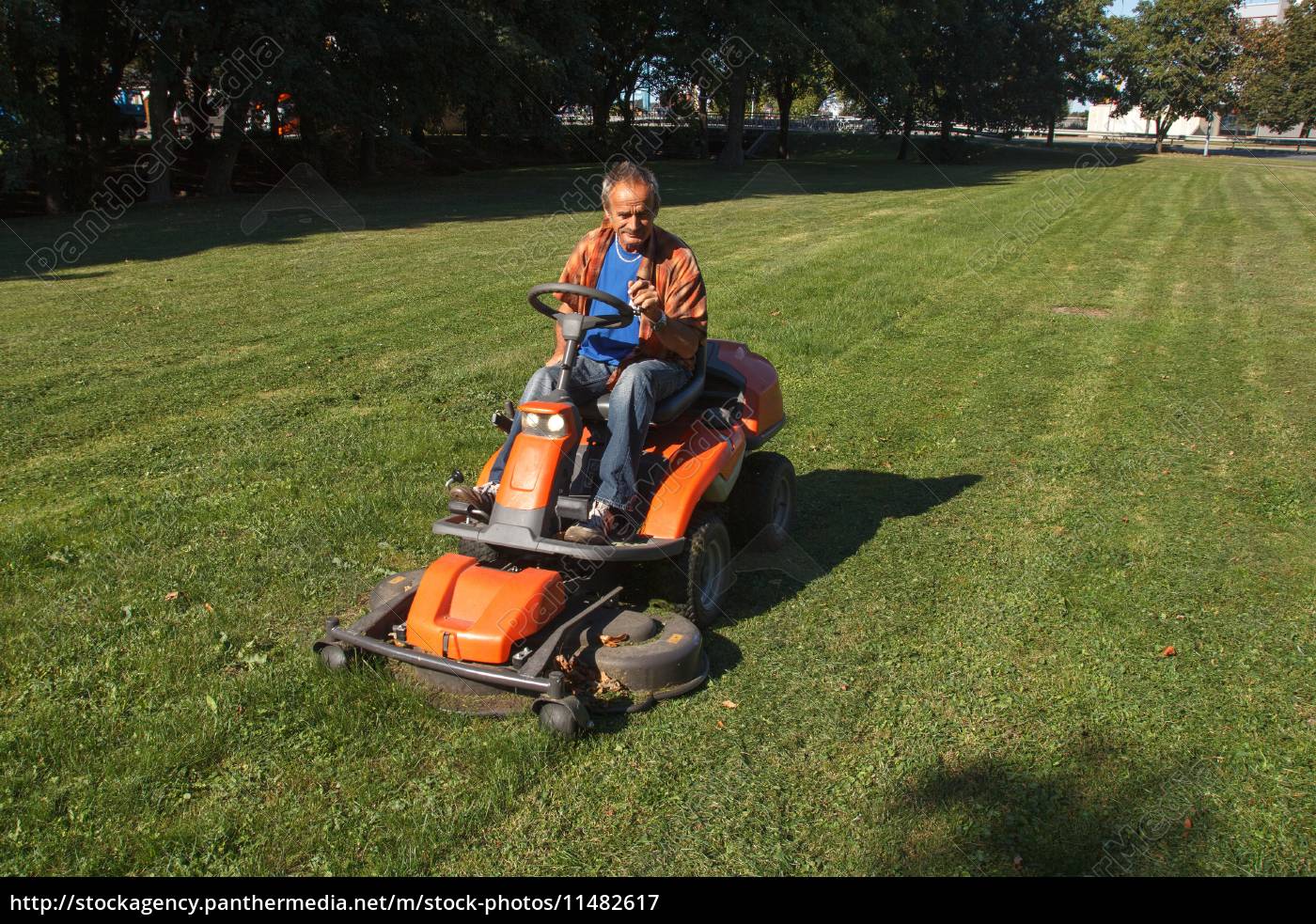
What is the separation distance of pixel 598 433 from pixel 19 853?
8.34 ft

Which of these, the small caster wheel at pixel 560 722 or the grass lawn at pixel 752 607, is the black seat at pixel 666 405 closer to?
the grass lawn at pixel 752 607

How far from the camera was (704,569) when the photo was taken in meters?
4.41

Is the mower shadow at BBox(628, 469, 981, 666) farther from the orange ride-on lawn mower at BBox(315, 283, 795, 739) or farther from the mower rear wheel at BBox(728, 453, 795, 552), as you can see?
Answer: the orange ride-on lawn mower at BBox(315, 283, 795, 739)

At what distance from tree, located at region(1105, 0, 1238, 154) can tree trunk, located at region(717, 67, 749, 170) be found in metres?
27.2

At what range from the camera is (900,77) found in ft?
113

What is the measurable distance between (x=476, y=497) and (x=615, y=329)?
1.00 m

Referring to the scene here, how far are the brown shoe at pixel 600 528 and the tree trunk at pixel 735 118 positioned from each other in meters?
30.0

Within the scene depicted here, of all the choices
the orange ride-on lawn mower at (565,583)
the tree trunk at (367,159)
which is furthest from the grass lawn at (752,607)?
the tree trunk at (367,159)

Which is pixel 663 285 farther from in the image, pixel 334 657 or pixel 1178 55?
pixel 1178 55

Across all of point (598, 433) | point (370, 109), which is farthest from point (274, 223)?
point (598, 433)

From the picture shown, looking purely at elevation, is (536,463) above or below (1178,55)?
below

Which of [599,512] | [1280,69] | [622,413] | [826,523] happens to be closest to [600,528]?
[599,512]

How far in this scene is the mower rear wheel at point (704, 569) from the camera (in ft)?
14.0

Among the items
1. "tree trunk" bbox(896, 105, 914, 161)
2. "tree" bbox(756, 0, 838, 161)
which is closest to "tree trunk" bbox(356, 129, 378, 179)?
"tree" bbox(756, 0, 838, 161)
